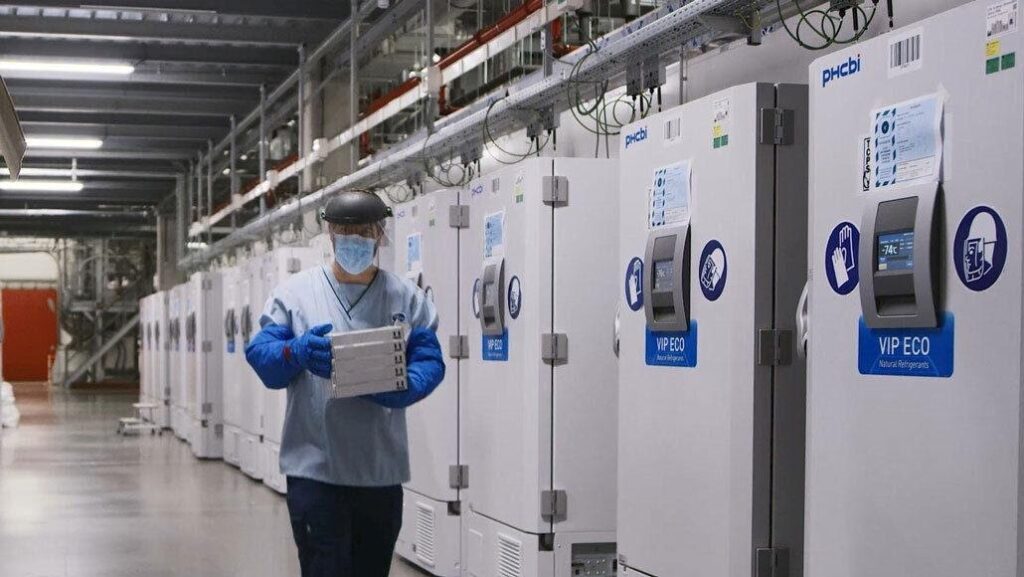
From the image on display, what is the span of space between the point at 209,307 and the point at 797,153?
10.5 m

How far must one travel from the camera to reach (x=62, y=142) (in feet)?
52.9

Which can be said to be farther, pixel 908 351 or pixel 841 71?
pixel 841 71

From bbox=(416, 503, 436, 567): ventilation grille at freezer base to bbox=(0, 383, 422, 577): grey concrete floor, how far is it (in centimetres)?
12

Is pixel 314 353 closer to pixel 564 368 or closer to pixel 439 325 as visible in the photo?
pixel 564 368

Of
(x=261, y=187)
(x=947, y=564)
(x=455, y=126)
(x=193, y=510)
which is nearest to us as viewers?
(x=947, y=564)

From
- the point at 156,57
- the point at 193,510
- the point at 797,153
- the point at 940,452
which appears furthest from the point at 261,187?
the point at 940,452

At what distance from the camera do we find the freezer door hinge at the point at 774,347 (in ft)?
11.9

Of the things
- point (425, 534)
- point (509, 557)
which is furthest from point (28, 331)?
point (509, 557)

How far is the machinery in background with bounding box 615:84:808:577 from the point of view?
143 inches

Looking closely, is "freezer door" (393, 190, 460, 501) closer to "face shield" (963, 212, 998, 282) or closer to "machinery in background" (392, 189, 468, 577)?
"machinery in background" (392, 189, 468, 577)

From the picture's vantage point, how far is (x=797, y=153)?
144 inches

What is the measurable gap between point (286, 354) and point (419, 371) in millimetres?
390

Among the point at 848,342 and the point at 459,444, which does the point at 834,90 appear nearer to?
the point at 848,342

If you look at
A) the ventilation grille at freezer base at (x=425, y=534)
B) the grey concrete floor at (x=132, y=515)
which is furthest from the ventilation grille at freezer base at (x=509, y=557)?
the grey concrete floor at (x=132, y=515)
